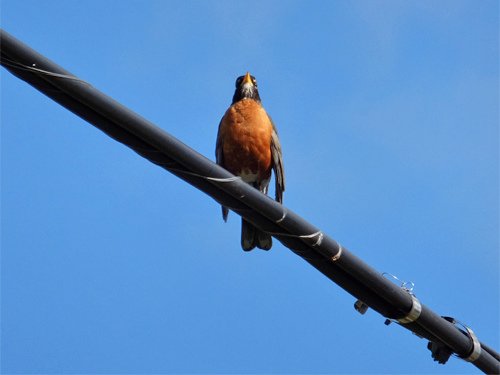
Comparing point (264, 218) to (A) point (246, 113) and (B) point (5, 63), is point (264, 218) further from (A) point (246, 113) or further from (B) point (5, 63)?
(A) point (246, 113)

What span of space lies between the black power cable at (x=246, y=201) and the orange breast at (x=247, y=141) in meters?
3.80

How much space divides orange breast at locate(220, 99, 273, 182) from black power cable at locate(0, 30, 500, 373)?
12.5ft

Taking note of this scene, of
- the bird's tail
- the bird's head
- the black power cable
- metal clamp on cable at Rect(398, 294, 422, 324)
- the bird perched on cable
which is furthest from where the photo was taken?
the bird's head

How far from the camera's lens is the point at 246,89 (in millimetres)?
8953

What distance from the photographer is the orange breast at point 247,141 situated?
26.9 ft

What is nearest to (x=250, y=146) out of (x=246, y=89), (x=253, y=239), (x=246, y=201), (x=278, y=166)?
(x=278, y=166)

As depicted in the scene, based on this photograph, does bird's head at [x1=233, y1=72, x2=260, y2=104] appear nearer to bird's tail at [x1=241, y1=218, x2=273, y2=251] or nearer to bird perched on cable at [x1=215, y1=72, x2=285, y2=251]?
bird perched on cable at [x1=215, y1=72, x2=285, y2=251]

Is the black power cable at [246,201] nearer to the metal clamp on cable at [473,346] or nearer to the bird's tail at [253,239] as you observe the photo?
the metal clamp on cable at [473,346]

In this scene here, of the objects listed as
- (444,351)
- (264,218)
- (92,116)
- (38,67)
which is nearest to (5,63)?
(38,67)

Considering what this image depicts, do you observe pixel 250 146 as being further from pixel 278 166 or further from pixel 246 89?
pixel 246 89

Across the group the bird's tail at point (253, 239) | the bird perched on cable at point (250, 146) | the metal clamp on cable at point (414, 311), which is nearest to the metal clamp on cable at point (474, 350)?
the metal clamp on cable at point (414, 311)

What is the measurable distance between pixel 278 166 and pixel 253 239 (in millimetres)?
1143

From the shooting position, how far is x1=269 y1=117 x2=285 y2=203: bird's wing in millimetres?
8250

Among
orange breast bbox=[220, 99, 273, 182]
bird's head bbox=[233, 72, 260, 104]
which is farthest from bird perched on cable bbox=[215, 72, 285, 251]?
bird's head bbox=[233, 72, 260, 104]
